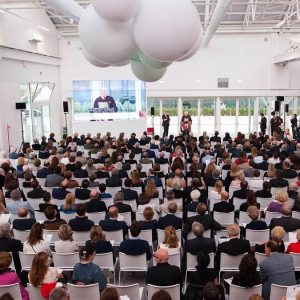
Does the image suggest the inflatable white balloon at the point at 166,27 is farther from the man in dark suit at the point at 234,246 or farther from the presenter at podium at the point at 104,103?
the presenter at podium at the point at 104,103

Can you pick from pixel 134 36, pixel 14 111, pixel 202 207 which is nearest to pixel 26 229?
pixel 202 207

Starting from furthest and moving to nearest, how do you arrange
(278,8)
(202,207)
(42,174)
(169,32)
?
(278,8) < (42,174) < (202,207) < (169,32)

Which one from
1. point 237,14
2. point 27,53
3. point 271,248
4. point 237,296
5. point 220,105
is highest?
point 237,14

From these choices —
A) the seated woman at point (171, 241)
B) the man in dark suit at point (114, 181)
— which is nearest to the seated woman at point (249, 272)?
the seated woman at point (171, 241)

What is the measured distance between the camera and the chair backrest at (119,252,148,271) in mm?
5816

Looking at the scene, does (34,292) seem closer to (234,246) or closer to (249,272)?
(249,272)

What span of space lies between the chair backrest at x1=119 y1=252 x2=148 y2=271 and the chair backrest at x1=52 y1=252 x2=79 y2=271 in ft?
2.11

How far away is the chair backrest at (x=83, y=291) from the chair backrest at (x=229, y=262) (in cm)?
189

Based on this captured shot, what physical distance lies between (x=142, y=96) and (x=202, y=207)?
14447 mm

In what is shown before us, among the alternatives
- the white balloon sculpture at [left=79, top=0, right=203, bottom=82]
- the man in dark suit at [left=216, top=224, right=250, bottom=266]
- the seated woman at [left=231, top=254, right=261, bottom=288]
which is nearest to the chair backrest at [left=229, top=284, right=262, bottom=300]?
the seated woman at [left=231, top=254, right=261, bottom=288]

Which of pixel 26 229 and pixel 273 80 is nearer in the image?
pixel 26 229

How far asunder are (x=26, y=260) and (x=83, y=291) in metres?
1.53

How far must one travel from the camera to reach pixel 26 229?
6.83 meters

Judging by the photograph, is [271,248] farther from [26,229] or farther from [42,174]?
[42,174]
